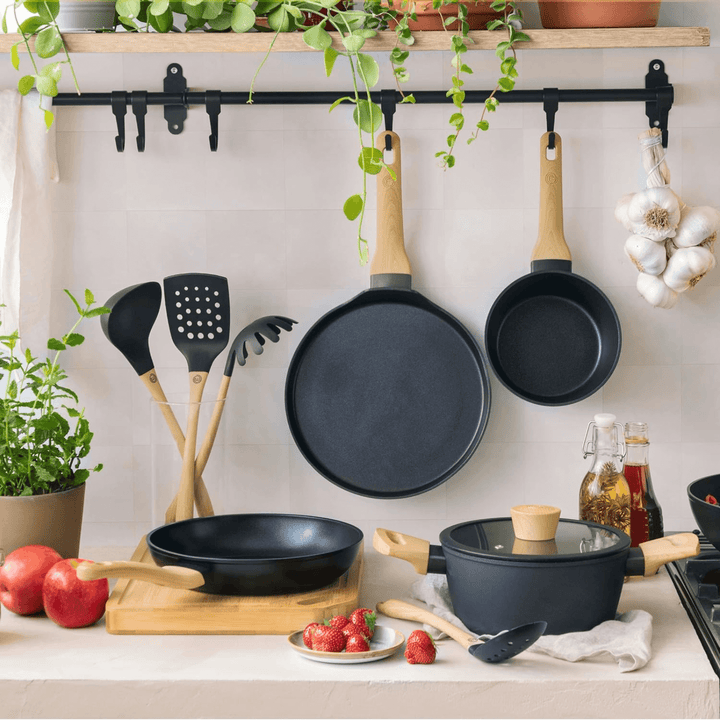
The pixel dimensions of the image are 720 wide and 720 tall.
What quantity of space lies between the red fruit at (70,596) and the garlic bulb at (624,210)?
0.91 meters

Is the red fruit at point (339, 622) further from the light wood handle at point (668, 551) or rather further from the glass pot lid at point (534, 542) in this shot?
the light wood handle at point (668, 551)

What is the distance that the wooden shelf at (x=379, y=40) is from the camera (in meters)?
Answer: 1.15

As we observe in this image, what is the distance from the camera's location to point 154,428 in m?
1.30

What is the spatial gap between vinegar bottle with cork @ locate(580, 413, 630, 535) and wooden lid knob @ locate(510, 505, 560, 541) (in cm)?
21

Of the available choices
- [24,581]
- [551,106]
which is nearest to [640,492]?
[551,106]

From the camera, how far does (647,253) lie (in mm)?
1254

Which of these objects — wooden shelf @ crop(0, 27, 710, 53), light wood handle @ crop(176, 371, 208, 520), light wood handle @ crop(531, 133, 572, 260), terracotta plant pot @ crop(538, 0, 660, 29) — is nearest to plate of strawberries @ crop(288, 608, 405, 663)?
light wood handle @ crop(176, 371, 208, 520)

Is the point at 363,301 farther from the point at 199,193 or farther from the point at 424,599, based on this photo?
the point at 424,599

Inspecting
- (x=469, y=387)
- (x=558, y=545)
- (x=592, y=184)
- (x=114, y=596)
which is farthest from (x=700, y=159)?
(x=114, y=596)

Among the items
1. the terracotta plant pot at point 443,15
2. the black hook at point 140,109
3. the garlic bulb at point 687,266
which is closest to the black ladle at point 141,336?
the black hook at point 140,109

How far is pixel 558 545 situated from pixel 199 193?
0.80 m

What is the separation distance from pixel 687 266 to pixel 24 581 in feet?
3.39

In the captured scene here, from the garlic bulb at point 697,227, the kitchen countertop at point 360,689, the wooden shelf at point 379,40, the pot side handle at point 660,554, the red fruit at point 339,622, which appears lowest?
the kitchen countertop at point 360,689

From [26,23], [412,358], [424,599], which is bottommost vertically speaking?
[424,599]
